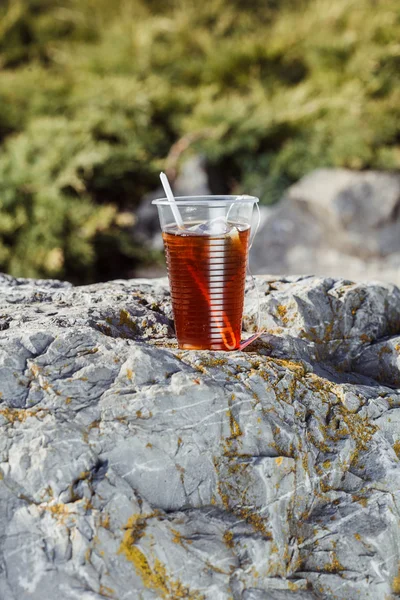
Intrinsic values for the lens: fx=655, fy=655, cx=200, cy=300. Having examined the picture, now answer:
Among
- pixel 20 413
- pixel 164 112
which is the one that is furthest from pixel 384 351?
pixel 164 112

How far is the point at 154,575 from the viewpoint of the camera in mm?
1532

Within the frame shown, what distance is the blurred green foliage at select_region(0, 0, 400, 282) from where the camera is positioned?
23.5 feet

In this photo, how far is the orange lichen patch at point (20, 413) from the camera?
5.45 feet

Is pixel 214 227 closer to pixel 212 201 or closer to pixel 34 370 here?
pixel 212 201

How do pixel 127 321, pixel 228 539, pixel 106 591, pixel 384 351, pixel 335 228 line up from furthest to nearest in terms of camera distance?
pixel 335 228 < pixel 384 351 < pixel 127 321 < pixel 228 539 < pixel 106 591

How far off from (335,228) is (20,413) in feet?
21.5

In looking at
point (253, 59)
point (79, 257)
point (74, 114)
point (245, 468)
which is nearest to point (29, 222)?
point (79, 257)

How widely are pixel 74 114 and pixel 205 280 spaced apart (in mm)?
7343

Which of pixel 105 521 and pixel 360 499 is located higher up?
pixel 105 521

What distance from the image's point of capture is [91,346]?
6.15 feet

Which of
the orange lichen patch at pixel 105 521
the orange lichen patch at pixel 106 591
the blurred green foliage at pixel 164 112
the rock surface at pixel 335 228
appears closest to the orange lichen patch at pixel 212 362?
the orange lichen patch at pixel 105 521

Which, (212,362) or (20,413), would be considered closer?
(20,413)

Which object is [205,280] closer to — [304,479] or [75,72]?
[304,479]

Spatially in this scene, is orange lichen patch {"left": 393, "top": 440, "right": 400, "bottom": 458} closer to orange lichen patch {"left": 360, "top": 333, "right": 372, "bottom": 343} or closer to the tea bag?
orange lichen patch {"left": 360, "top": 333, "right": 372, "bottom": 343}
